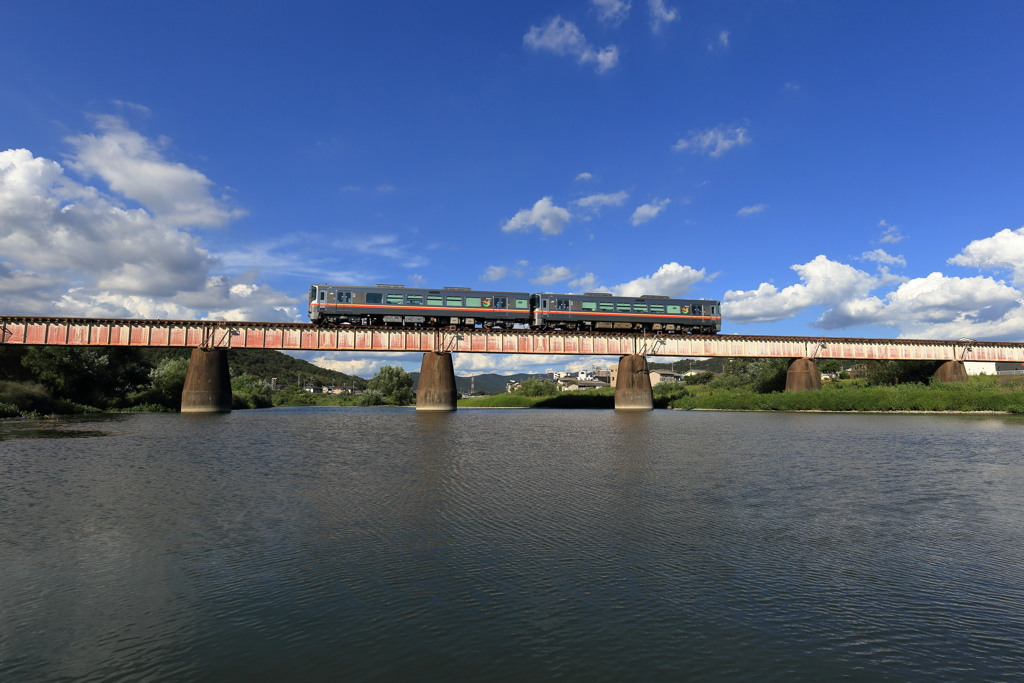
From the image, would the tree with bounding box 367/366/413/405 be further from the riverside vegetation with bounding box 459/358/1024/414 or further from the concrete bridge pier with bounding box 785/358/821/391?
the concrete bridge pier with bounding box 785/358/821/391

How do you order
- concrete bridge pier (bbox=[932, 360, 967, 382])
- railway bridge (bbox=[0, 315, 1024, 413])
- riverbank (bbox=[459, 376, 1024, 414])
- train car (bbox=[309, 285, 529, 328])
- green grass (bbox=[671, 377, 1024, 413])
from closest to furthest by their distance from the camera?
1. green grass (bbox=[671, 377, 1024, 413])
2. riverbank (bbox=[459, 376, 1024, 414])
3. railway bridge (bbox=[0, 315, 1024, 413])
4. train car (bbox=[309, 285, 529, 328])
5. concrete bridge pier (bbox=[932, 360, 967, 382])

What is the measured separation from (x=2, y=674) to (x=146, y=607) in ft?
5.42

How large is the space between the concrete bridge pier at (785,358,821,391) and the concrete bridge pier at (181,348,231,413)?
6532 cm

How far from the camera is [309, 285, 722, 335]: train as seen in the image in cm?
5625

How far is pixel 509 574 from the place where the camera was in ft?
27.3

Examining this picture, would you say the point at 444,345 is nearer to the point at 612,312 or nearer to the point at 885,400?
the point at 612,312

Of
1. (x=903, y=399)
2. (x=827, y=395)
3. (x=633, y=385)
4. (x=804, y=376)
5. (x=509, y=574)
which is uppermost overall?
(x=804, y=376)

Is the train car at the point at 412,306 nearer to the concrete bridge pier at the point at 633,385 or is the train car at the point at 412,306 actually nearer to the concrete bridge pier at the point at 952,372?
the concrete bridge pier at the point at 633,385

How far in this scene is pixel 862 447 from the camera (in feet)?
81.5

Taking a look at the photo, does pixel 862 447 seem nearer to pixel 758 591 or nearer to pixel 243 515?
pixel 758 591

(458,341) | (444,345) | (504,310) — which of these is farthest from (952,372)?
(444,345)

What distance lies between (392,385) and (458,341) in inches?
1887

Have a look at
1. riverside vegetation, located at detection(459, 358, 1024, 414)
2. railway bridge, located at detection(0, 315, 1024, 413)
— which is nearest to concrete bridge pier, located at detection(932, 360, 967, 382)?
railway bridge, located at detection(0, 315, 1024, 413)

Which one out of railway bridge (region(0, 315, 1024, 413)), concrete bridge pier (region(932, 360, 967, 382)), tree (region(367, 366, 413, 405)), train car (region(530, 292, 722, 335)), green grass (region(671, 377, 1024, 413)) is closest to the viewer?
green grass (region(671, 377, 1024, 413))
